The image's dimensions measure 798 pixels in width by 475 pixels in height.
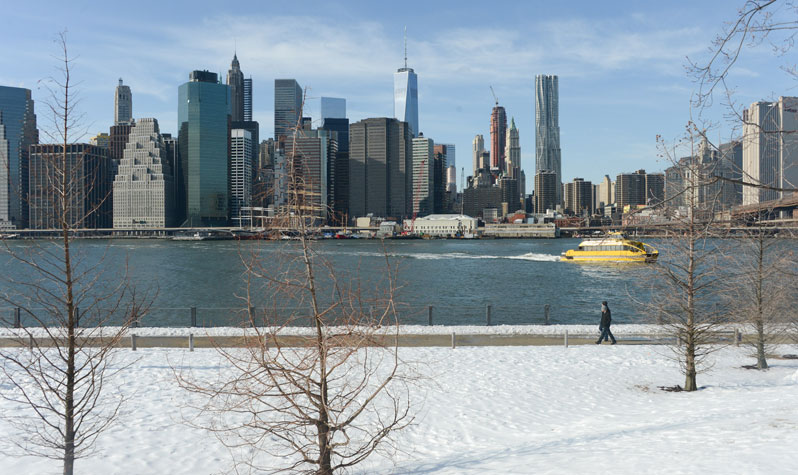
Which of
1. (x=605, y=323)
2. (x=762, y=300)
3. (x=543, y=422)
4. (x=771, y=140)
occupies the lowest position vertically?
(x=543, y=422)

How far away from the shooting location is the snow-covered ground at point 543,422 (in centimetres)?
862

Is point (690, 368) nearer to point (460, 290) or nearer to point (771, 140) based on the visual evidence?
point (771, 140)

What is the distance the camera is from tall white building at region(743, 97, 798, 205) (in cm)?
560

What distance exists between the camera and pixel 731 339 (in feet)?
65.4

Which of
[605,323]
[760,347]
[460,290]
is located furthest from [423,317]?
[460,290]

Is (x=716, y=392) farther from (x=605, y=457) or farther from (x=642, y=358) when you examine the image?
(x=605, y=457)

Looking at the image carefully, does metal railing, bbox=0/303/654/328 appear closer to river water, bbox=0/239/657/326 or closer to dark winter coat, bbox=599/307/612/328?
river water, bbox=0/239/657/326

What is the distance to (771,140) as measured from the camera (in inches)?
231

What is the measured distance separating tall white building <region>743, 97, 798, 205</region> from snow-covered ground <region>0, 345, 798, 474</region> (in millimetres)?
3989

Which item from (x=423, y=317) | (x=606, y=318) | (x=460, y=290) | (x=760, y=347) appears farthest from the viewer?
(x=460, y=290)

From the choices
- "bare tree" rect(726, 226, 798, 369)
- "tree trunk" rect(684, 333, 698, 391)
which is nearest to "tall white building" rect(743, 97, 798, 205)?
"tree trunk" rect(684, 333, 698, 391)

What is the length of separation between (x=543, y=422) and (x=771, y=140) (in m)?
7.86

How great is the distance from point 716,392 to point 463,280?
162 feet

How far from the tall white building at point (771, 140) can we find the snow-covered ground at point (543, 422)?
3.99 m
